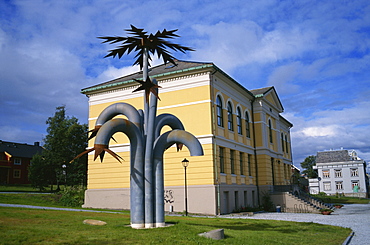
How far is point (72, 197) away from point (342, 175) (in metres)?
63.0

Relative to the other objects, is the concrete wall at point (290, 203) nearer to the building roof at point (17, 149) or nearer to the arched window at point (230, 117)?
the arched window at point (230, 117)

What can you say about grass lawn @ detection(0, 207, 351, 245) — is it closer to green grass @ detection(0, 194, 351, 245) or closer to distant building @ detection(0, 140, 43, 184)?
green grass @ detection(0, 194, 351, 245)

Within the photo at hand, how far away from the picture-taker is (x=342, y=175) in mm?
76062

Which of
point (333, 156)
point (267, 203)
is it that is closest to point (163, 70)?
point (267, 203)

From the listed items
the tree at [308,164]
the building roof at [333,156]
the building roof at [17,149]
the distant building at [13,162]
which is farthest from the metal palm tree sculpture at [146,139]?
the tree at [308,164]

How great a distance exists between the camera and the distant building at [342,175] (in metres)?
74.0

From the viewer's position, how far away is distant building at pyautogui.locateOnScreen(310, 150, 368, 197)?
74.0 meters

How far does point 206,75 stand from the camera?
84.3 feet

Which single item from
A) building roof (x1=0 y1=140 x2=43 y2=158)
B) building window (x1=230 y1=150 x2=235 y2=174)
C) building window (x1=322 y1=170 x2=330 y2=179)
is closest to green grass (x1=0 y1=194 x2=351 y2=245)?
building window (x1=230 y1=150 x2=235 y2=174)

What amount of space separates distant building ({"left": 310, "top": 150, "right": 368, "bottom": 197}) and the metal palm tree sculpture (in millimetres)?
66175

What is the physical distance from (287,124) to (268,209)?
62.9 ft

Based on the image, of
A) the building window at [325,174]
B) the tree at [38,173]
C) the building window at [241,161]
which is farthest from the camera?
the building window at [325,174]

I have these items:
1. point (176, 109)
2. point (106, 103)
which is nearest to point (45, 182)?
point (106, 103)

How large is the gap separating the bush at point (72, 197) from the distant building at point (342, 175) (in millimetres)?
55569
